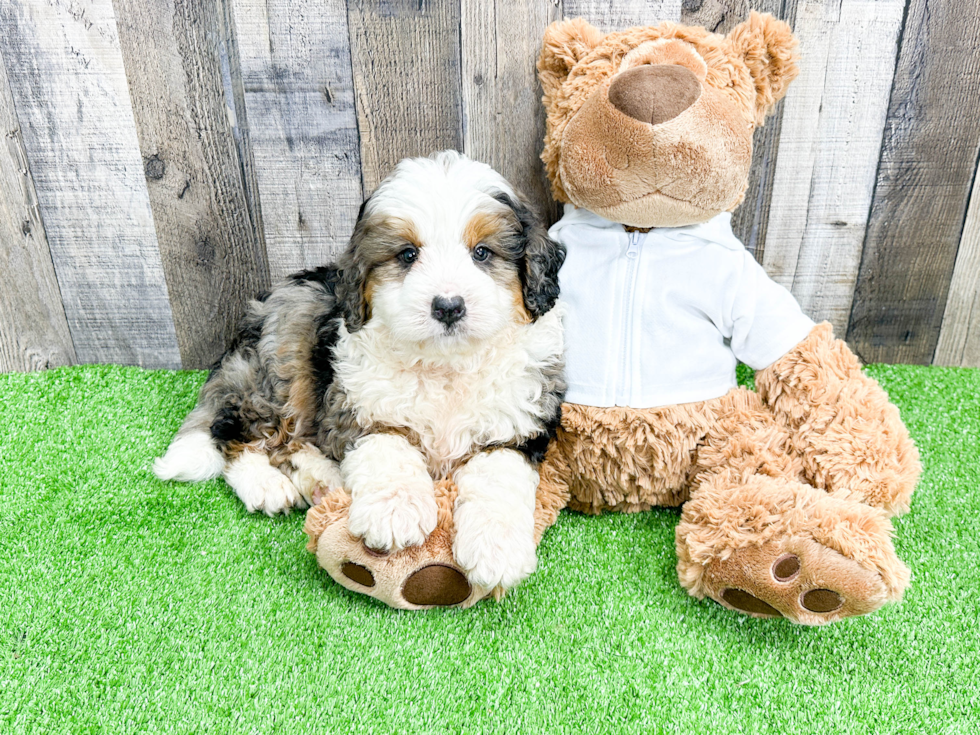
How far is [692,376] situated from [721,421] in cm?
16

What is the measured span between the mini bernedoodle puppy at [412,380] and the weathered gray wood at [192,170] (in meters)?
0.47

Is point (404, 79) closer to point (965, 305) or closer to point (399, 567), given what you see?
point (399, 567)

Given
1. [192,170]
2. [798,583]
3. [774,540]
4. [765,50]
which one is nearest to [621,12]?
[765,50]

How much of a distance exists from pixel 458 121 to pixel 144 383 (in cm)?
171

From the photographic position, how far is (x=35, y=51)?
254 cm

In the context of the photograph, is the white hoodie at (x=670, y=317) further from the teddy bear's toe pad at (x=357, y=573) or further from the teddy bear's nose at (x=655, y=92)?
the teddy bear's toe pad at (x=357, y=573)

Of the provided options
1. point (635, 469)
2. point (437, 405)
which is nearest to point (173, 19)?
point (437, 405)

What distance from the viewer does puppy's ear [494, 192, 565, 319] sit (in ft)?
6.36

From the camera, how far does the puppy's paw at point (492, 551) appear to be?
1671mm

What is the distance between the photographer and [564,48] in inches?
82.7

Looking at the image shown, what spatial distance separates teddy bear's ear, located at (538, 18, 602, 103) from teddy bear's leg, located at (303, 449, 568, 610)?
1.37 metres

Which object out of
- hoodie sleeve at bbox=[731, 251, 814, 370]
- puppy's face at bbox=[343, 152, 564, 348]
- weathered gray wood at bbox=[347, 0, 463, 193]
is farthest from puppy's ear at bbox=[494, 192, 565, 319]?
weathered gray wood at bbox=[347, 0, 463, 193]

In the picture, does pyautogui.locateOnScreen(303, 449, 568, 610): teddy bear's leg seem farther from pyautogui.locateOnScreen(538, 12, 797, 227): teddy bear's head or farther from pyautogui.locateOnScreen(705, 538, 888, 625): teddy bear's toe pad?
pyautogui.locateOnScreen(538, 12, 797, 227): teddy bear's head

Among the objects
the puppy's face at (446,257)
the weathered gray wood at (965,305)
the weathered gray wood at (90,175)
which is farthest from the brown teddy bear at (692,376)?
the weathered gray wood at (90,175)
